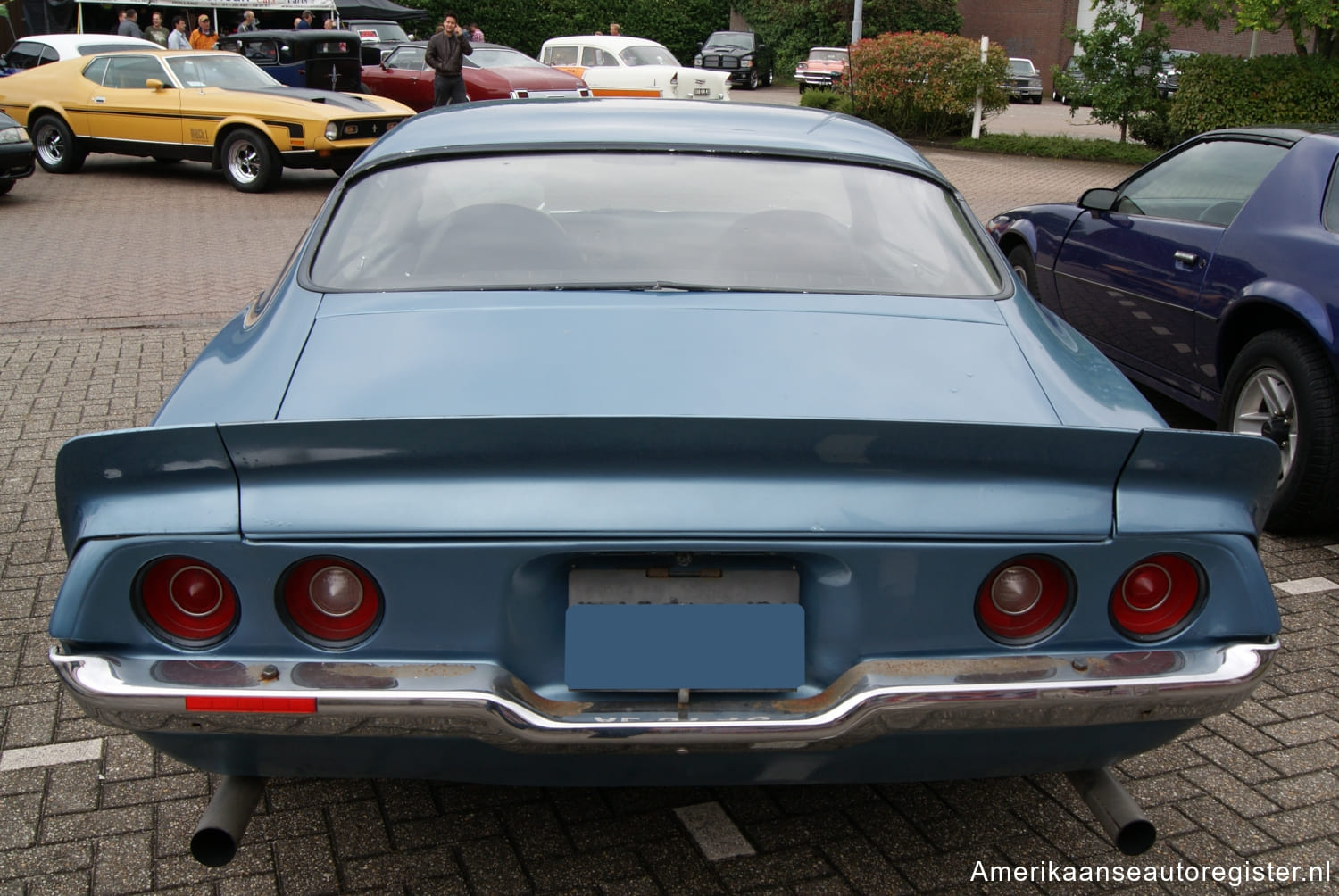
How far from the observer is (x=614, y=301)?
2.61m

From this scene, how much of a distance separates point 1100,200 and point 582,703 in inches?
183

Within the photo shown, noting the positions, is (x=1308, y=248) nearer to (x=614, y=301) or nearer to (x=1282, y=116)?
(x=614, y=301)

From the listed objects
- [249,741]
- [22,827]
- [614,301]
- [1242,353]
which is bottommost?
[22,827]

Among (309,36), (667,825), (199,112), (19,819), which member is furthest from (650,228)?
(309,36)

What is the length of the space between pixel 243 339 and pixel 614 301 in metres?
0.87

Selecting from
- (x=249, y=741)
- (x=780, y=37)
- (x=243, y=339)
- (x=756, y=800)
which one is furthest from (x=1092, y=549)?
(x=780, y=37)

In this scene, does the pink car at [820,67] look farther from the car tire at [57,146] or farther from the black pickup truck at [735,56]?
the car tire at [57,146]

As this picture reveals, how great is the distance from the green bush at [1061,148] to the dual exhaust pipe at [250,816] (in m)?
17.5

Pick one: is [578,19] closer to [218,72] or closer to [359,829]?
[218,72]

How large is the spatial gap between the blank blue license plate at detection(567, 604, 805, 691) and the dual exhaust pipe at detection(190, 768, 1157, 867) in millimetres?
691

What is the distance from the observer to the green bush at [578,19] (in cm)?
3647

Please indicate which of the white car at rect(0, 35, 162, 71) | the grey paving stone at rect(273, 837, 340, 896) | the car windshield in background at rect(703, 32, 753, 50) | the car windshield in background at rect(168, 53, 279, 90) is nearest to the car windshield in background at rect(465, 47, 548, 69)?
the white car at rect(0, 35, 162, 71)

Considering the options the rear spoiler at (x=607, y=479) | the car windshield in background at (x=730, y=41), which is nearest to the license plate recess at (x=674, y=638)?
the rear spoiler at (x=607, y=479)

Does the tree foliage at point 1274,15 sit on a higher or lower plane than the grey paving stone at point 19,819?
higher
